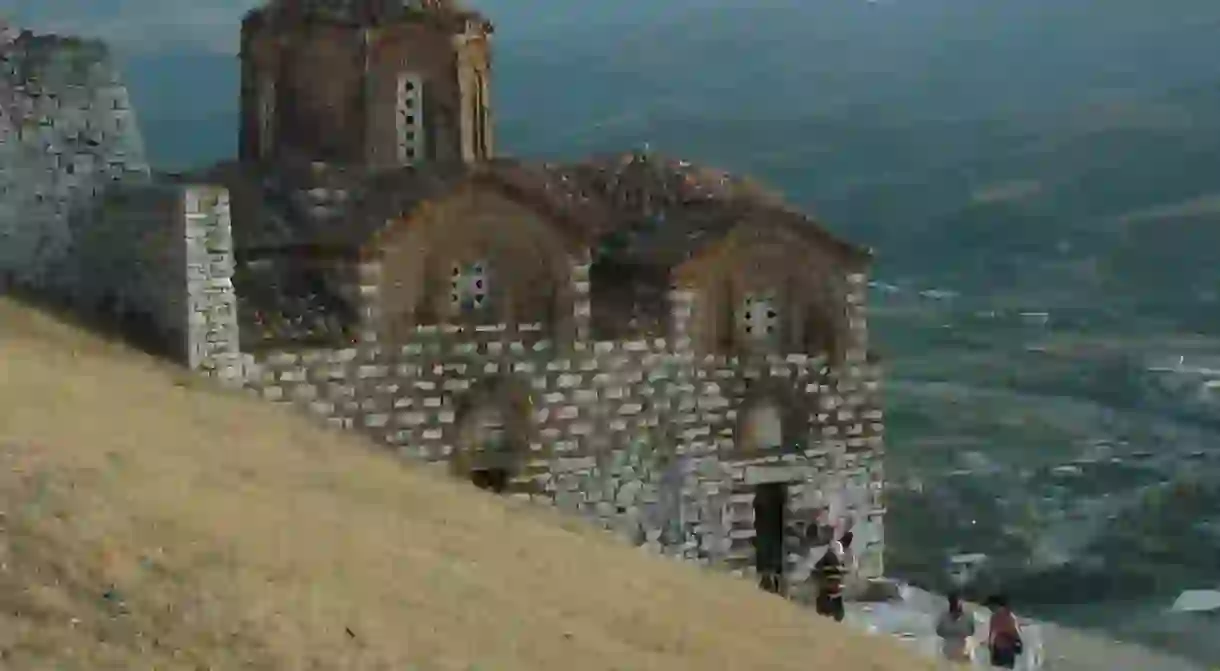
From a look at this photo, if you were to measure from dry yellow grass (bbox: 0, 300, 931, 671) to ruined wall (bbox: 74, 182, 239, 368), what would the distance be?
4.21ft

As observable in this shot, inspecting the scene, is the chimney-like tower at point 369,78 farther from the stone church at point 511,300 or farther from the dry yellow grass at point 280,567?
the dry yellow grass at point 280,567

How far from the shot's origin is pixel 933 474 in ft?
134

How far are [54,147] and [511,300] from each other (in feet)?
15.9

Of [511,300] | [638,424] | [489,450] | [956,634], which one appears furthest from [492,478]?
[956,634]

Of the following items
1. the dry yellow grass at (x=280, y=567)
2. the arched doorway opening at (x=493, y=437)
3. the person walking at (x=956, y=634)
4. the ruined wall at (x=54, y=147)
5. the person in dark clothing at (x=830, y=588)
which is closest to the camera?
the dry yellow grass at (x=280, y=567)

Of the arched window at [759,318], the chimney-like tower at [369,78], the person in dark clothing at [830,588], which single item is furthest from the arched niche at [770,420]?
the chimney-like tower at [369,78]

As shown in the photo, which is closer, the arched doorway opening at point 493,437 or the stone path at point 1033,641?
the arched doorway opening at point 493,437

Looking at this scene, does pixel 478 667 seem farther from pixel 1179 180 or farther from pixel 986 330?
pixel 1179 180

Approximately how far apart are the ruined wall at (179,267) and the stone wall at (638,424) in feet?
2.72

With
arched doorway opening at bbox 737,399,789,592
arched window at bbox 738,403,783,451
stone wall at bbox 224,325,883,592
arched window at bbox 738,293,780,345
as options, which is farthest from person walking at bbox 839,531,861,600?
arched window at bbox 738,293,780,345

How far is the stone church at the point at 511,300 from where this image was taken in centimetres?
1641

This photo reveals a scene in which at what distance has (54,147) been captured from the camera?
1608 centimetres

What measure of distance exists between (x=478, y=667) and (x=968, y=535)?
98.0 feet

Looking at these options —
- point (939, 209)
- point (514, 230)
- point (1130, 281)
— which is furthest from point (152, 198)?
point (939, 209)
